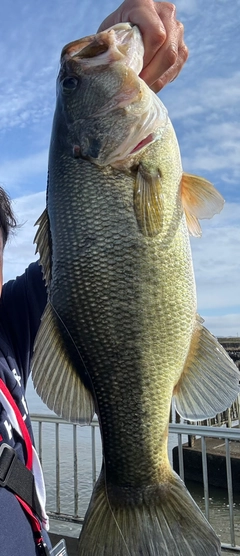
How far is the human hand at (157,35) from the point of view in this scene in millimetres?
1688

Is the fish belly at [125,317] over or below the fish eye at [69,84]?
below

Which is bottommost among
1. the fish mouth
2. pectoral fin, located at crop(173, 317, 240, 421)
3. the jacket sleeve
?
pectoral fin, located at crop(173, 317, 240, 421)

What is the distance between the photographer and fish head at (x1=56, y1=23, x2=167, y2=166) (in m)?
1.69

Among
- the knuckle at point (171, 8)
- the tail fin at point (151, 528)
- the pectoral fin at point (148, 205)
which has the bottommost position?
the tail fin at point (151, 528)

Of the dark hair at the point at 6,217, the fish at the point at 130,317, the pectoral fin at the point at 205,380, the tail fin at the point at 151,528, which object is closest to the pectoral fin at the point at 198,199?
the fish at the point at 130,317

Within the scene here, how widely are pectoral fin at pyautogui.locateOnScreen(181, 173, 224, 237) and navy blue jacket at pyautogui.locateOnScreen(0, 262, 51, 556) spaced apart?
96cm

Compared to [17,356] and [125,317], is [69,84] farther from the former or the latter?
[17,356]

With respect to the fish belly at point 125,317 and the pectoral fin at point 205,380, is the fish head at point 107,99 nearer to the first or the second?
the fish belly at point 125,317

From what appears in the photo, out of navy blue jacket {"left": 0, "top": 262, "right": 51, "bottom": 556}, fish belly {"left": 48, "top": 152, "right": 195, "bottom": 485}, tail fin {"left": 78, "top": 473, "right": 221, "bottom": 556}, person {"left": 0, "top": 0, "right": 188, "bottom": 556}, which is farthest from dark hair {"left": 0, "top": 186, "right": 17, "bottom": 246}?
tail fin {"left": 78, "top": 473, "right": 221, "bottom": 556}

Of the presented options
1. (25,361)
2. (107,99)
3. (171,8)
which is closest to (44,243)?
(107,99)

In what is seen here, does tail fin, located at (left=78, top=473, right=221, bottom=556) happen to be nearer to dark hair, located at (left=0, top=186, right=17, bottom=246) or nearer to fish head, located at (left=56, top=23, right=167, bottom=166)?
fish head, located at (left=56, top=23, right=167, bottom=166)

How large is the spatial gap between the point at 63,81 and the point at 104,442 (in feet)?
4.35

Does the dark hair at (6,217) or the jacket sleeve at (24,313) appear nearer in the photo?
the jacket sleeve at (24,313)

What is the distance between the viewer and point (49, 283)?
1.73 m
